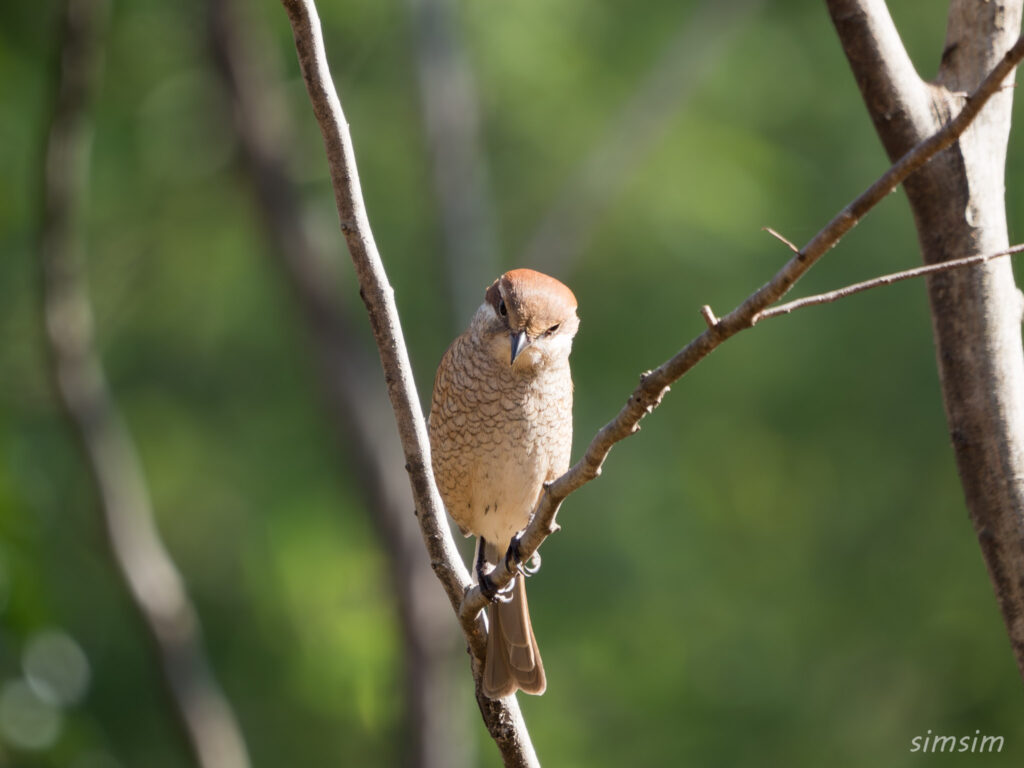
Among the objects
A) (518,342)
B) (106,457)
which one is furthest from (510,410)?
(106,457)

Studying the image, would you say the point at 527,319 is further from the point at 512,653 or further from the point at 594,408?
the point at 594,408

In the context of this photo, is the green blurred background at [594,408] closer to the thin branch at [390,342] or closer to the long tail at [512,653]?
the long tail at [512,653]

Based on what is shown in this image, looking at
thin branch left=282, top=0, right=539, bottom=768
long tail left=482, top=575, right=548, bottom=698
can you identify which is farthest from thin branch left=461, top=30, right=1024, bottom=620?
long tail left=482, top=575, right=548, bottom=698

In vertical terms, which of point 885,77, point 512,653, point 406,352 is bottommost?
point 512,653

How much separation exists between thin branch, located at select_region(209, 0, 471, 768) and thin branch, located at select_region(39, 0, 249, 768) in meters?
0.79

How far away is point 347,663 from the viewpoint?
6.73m

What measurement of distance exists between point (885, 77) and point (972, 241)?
47cm

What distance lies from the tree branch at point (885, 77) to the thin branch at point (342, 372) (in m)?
3.83

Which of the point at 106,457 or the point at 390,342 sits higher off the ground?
the point at 106,457

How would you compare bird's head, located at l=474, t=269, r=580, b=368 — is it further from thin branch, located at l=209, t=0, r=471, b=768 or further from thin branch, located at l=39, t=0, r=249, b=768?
thin branch, located at l=39, t=0, r=249, b=768

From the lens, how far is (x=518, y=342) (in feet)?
11.5

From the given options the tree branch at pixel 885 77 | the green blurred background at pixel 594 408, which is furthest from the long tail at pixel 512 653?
the green blurred background at pixel 594 408

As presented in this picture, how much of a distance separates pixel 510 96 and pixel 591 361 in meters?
1.77

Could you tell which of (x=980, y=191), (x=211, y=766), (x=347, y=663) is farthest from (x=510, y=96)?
(x=980, y=191)
